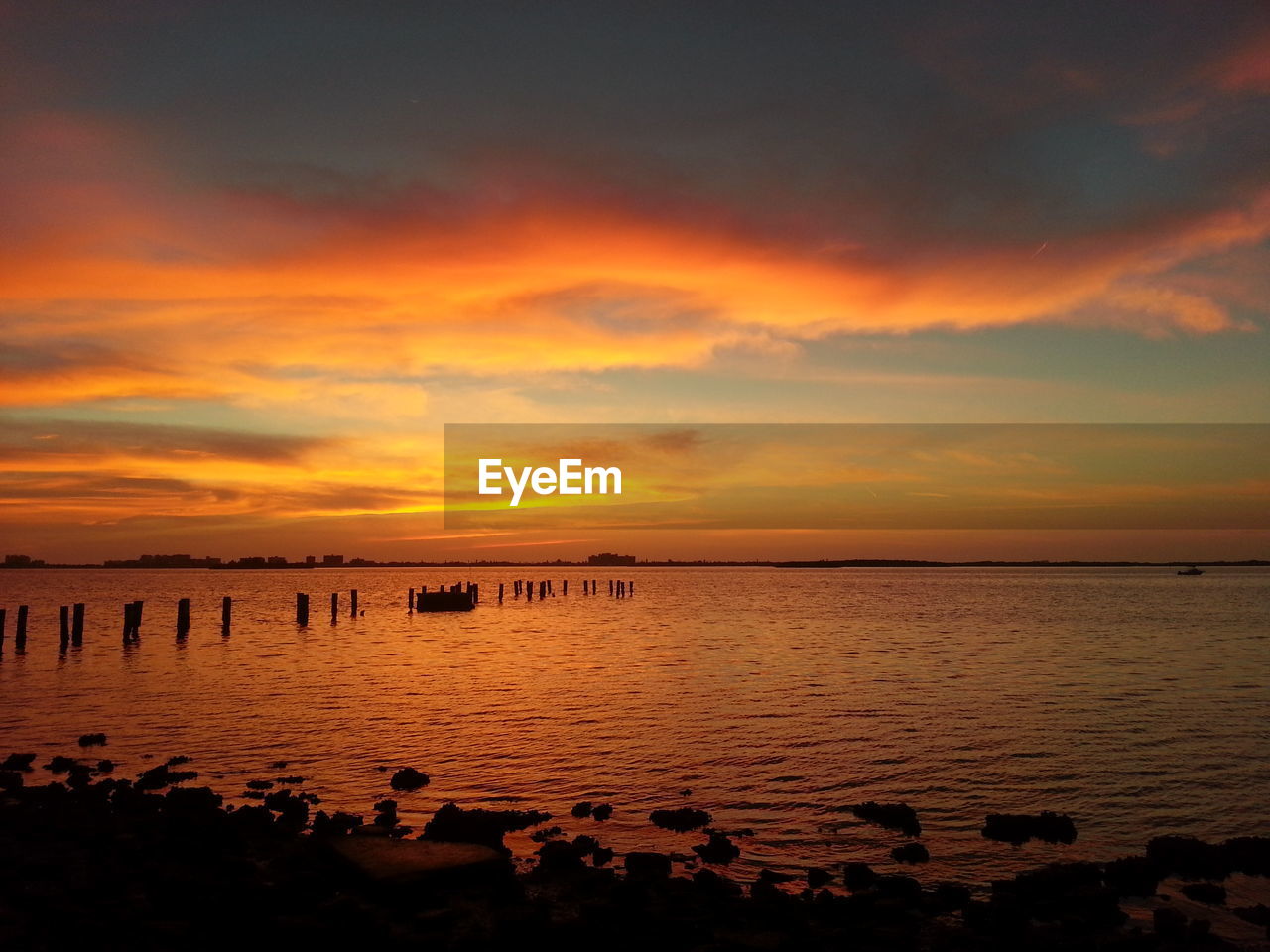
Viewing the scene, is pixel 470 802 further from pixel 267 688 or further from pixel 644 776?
pixel 267 688

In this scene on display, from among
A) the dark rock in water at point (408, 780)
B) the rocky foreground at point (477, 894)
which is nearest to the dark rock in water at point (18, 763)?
the rocky foreground at point (477, 894)

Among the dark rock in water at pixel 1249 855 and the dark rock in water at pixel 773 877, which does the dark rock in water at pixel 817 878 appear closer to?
the dark rock in water at pixel 773 877

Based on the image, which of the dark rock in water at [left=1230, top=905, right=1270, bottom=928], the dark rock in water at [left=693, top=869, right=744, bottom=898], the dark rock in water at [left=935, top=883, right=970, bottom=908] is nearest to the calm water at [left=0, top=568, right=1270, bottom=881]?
the dark rock in water at [left=935, top=883, right=970, bottom=908]

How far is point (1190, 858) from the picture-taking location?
49.7ft

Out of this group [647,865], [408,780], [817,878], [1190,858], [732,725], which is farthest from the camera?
[732,725]

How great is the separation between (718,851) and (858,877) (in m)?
2.51

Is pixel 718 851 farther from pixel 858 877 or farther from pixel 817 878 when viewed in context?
pixel 858 877

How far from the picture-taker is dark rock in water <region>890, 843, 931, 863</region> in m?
15.5

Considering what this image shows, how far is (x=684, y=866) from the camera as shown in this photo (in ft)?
49.4

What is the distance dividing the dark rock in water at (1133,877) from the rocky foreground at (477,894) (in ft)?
0.10

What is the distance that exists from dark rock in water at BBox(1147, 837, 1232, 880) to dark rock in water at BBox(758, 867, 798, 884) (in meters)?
6.12

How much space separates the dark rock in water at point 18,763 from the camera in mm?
21906

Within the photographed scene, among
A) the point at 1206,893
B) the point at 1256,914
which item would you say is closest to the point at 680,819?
the point at 1206,893

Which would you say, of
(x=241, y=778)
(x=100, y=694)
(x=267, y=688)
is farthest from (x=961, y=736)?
(x=100, y=694)
